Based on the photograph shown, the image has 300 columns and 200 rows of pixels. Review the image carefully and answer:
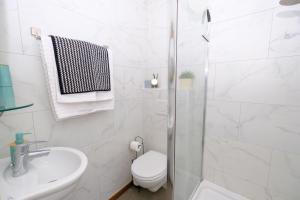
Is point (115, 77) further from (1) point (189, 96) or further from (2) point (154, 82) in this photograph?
(1) point (189, 96)

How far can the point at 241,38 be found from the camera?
1.11 meters

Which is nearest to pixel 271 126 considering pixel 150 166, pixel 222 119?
pixel 222 119

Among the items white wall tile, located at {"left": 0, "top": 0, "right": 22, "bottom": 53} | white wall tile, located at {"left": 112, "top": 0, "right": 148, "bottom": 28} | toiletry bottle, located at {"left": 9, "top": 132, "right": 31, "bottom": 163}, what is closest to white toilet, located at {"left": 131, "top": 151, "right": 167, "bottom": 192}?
toiletry bottle, located at {"left": 9, "top": 132, "right": 31, "bottom": 163}

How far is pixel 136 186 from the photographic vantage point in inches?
66.7

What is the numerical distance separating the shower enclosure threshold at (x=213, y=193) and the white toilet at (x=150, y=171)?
0.35 m

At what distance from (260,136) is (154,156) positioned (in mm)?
1043

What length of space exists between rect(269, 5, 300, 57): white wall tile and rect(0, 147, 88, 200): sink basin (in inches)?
58.5

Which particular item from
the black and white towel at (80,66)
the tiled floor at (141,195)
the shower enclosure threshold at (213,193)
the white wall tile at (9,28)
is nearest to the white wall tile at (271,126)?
the shower enclosure threshold at (213,193)

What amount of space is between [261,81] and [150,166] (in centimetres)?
125

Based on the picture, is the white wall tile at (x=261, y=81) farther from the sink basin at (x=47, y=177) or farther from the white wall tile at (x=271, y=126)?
the sink basin at (x=47, y=177)

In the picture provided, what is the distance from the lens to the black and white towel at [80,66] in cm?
90

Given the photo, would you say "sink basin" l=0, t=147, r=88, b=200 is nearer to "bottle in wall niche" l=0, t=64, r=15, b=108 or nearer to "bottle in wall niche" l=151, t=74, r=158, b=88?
"bottle in wall niche" l=0, t=64, r=15, b=108

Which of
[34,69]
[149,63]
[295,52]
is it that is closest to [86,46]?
[34,69]

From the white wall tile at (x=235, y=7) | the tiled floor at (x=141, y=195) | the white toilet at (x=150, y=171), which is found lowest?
the tiled floor at (x=141, y=195)
